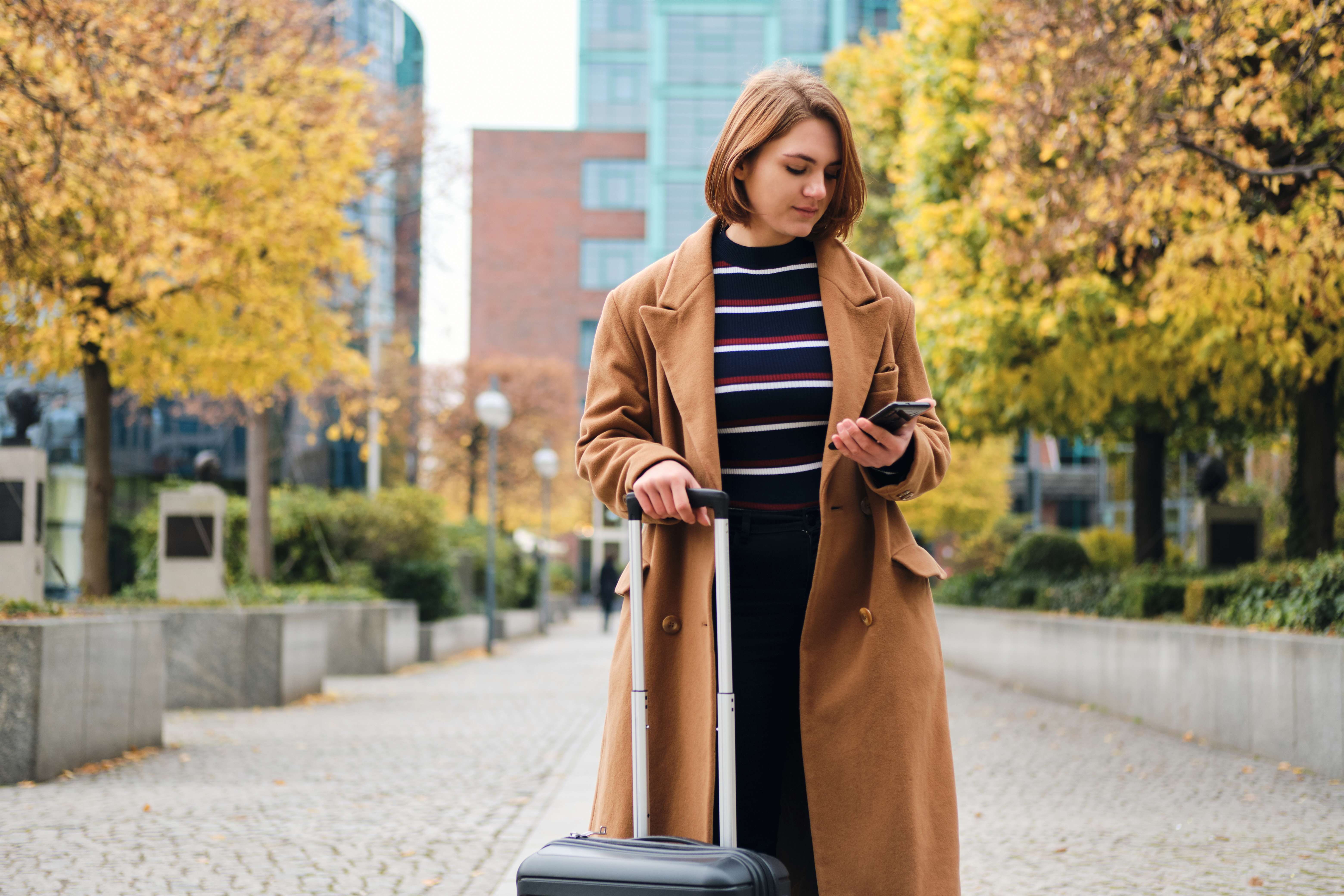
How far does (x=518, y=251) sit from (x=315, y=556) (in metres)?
48.2

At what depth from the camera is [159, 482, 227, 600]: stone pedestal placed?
518 inches

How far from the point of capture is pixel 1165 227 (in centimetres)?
1017

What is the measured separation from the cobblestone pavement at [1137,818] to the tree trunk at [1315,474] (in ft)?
9.74

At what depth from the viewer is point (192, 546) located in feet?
43.4

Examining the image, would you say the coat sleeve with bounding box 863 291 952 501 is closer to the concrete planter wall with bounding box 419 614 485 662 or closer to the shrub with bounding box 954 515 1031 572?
the concrete planter wall with bounding box 419 614 485 662

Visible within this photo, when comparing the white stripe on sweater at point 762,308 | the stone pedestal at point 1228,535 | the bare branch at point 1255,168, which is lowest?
the stone pedestal at point 1228,535

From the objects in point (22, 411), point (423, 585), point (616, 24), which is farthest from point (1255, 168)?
point (616, 24)

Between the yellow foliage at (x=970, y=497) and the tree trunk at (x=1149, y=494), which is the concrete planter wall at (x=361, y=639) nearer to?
the tree trunk at (x=1149, y=494)

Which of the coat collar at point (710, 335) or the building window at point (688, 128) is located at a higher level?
the building window at point (688, 128)

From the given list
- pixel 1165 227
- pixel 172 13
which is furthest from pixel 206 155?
pixel 1165 227

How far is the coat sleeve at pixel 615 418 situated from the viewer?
2502 millimetres

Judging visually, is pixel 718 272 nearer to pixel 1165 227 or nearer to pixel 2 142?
pixel 2 142

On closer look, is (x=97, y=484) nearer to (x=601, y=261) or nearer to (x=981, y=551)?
(x=981, y=551)

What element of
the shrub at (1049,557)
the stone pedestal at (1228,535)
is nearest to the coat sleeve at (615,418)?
the stone pedestal at (1228,535)
